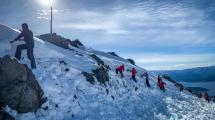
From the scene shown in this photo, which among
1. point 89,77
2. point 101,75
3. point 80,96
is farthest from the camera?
point 101,75

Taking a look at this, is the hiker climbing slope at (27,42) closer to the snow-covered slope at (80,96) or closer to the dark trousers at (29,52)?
the dark trousers at (29,52)

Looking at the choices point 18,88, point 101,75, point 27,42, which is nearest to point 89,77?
point 101,75

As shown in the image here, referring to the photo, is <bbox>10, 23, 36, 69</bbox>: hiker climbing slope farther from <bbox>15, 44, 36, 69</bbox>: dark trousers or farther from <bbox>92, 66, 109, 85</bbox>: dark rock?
<bbox>92, 66, 109, 85</bbox>: dark rock

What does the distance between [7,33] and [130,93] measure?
14.3 meters

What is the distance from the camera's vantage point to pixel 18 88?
19062 mm

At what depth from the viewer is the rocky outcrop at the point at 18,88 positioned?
18578 millimetres

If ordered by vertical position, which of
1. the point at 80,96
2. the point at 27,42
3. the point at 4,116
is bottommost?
the point at 4,116

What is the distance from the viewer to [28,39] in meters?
22.8

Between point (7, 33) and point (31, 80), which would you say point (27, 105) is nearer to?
point (31, 80)

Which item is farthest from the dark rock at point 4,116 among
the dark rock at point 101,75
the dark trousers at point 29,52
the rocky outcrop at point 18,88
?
the dark rock at point 101,75

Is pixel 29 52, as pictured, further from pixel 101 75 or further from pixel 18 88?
pixel 101 75

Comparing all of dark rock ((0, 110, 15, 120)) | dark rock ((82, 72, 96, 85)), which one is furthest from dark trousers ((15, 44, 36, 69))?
dark rock ((0, 110, 15, 120))

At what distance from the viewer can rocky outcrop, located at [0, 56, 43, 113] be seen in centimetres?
1858

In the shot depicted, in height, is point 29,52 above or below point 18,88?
above
